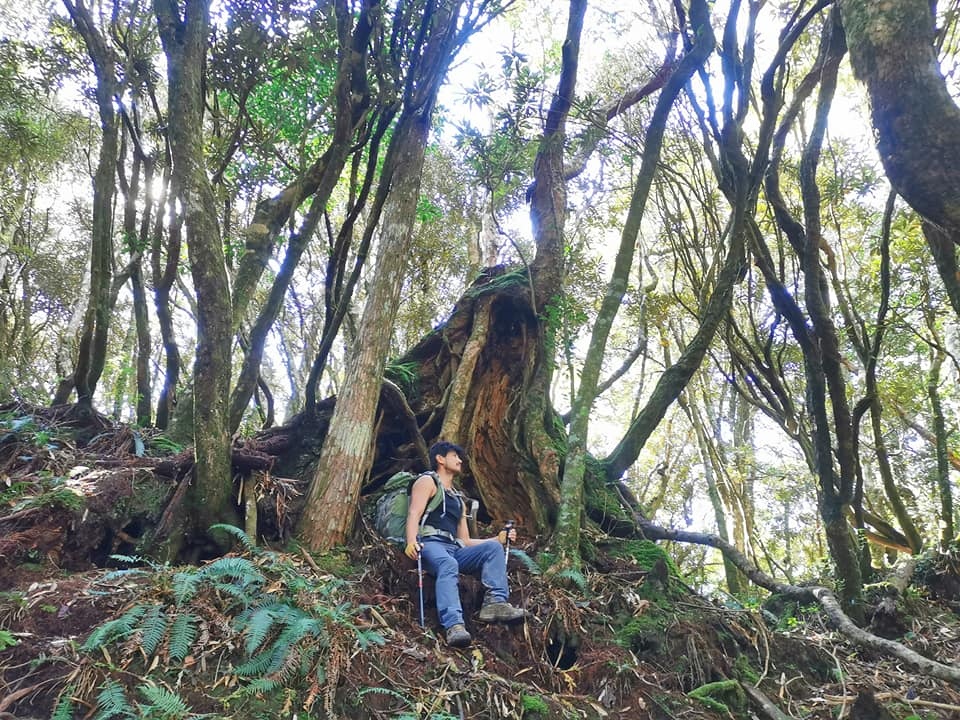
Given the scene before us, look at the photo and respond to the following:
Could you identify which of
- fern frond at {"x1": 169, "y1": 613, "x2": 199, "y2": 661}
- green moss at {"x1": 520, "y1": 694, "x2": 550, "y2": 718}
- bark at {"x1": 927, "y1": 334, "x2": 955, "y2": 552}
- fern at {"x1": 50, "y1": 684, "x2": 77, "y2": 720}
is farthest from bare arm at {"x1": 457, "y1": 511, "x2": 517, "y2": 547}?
bark at {"x1": 927, "y1": 334, "x2": 955, "y2": 552}

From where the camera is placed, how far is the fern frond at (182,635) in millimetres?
2998

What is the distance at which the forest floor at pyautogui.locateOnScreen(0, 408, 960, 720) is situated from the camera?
292 cm

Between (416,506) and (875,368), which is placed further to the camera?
(875,368)

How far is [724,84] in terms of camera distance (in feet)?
18.8

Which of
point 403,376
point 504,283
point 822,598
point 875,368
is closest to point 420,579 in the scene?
point 403,376

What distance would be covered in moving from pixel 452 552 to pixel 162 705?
8.05 ft

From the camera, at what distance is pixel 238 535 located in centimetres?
426

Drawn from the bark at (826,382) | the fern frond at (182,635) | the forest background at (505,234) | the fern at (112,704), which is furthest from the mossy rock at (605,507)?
the fern at (112,704)

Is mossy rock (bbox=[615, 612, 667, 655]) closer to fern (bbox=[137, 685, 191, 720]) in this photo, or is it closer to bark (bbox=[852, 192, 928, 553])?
fern (bbox=[137, 685, 191, 720])

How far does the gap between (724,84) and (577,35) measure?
220cm

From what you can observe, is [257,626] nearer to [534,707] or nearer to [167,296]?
[534,707]

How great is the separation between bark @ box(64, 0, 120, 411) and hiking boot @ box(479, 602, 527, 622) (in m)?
4.30

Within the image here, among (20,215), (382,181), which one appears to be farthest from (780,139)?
(20,215)

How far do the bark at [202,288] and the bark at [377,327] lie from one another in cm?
81
